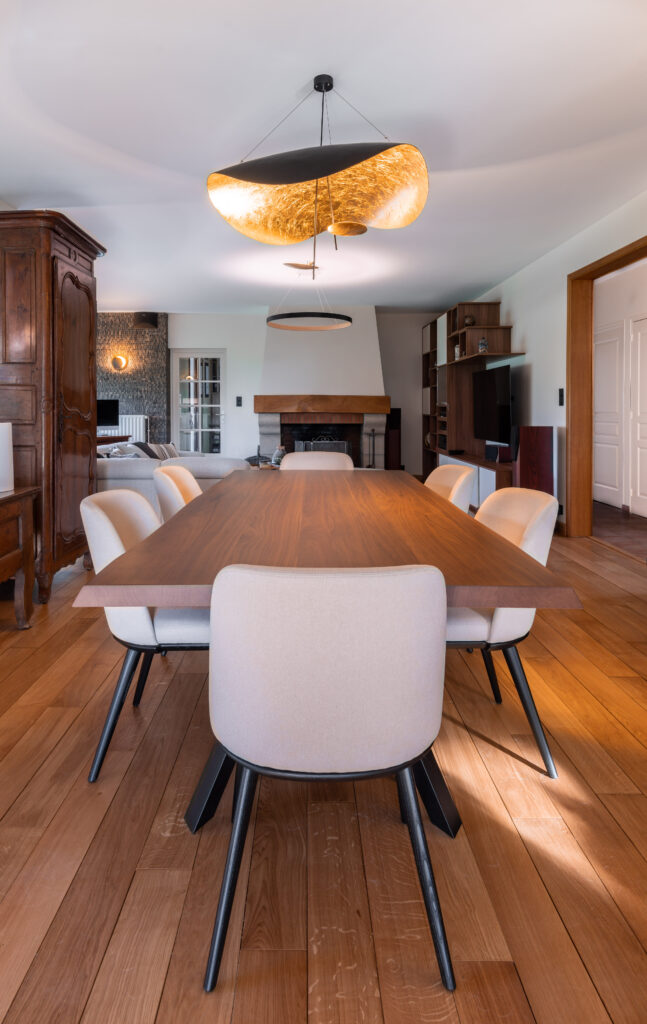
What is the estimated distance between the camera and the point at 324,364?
885 cm

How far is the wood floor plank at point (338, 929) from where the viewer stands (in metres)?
1.12

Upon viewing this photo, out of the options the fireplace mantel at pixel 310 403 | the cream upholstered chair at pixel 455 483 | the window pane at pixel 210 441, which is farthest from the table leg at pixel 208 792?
the window pane at pixel 210 441

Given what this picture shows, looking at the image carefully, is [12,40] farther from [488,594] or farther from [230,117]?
[488,594]

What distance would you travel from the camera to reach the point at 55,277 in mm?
3719

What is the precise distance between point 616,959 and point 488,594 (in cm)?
69

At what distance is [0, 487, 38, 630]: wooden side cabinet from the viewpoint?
3.12 metres

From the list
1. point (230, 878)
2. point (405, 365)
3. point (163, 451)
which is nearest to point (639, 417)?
point (405, 365)

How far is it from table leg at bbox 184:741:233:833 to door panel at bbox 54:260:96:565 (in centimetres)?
251

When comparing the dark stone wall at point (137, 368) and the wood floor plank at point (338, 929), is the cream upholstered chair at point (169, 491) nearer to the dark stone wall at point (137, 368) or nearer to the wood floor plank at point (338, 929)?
the wood floor plank at point (338, 929)

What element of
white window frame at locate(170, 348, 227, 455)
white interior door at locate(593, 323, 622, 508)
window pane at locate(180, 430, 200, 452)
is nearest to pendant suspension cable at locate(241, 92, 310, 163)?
white interior door at locate(593, 323, 622, 508)

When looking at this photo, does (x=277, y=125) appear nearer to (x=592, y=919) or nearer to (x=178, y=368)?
(x=592, y=919)

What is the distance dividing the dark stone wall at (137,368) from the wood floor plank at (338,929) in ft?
27.7

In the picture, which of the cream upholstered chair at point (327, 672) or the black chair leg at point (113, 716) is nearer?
the cream upholstered chair at point (327, 672)

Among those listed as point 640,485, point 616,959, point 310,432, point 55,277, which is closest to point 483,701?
point 616,959
